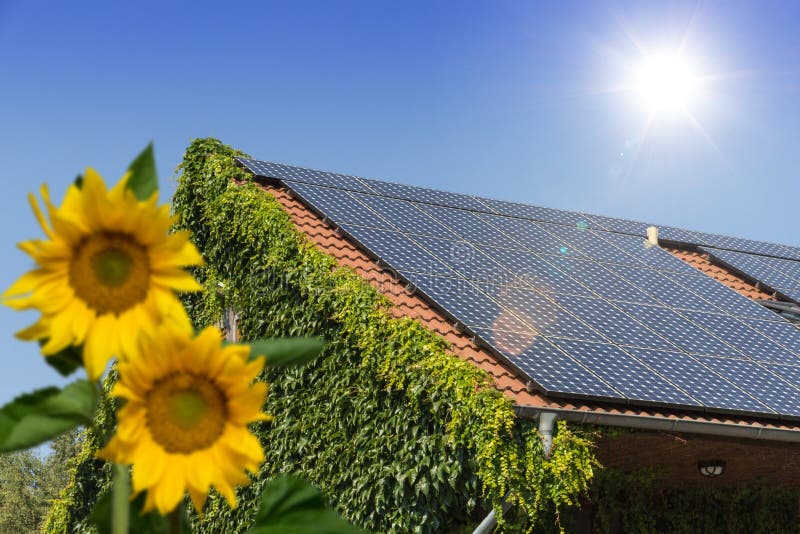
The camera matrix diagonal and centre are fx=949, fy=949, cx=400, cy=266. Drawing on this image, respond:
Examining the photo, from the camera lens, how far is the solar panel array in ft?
33.0

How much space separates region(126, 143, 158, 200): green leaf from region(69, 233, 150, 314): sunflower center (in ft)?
0.23

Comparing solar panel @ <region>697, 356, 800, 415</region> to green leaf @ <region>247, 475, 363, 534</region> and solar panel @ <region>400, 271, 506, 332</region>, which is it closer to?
solar panel @ <region>400, 271, 506, 332</region>

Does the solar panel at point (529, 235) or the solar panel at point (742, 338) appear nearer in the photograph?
the solar panel at point (742, 338)

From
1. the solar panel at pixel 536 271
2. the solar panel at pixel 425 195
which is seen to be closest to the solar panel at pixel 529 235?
the solar panel at pixel 536 271

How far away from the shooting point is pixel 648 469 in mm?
11664

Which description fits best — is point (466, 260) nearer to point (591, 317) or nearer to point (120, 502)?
point (591, 317)

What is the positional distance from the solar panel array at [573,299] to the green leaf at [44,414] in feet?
26.5

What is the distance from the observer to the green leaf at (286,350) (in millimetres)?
1414

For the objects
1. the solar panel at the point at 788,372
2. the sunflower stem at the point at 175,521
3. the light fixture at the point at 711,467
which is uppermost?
the solar panel at the point at 788,372

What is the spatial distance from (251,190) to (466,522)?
20.0 ft

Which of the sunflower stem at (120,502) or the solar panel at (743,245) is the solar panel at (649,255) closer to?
the solar panel at (743,245)

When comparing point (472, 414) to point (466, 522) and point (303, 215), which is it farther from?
point (303, 215)

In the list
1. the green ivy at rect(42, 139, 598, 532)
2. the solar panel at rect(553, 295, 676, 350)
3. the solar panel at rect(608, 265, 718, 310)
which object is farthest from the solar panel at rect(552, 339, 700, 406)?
the solar panel at rect(608, 265, 718, 310)

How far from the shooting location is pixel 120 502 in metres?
→ 1.33
